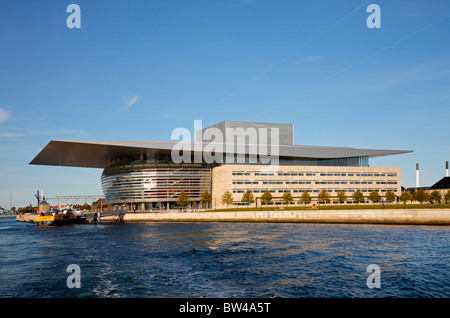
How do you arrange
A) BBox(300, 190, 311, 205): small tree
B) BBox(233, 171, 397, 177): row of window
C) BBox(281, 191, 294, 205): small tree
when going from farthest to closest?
BBox(233, 171, 397, 177): row of window, BBox(300, 190, 311, 205): small tree, BBox(281, 191, 294, 205): small tree

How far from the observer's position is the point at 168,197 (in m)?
88.4

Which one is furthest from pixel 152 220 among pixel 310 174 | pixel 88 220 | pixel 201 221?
pixel 310 174

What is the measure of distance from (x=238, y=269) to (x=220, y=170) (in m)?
68.6

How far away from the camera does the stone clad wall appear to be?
42.0m

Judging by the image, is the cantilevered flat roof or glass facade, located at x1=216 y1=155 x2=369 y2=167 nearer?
the cantilevered flat roof

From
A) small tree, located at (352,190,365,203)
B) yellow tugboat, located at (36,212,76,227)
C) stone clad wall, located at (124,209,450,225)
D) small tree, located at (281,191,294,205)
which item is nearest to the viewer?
stone clad wall, located at (124,209,450,225)

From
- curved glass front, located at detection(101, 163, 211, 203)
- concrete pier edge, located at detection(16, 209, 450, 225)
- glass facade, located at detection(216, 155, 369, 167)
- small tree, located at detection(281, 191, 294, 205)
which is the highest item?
glass facade, located at detection(216, 155, 369, 167)

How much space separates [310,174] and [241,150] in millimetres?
17533

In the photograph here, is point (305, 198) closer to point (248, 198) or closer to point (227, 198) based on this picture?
point (248, 198)

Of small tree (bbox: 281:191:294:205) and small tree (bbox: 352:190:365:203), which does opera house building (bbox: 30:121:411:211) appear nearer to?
small tree (bbox: 281:191:294:205)

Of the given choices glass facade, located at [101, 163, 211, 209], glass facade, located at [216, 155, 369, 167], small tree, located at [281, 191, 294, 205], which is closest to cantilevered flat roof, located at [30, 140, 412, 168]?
glass facade, located at [216, 155, 369, 167]

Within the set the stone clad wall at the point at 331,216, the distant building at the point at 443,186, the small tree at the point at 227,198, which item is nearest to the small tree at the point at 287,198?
the small tree at the point at 227,198
